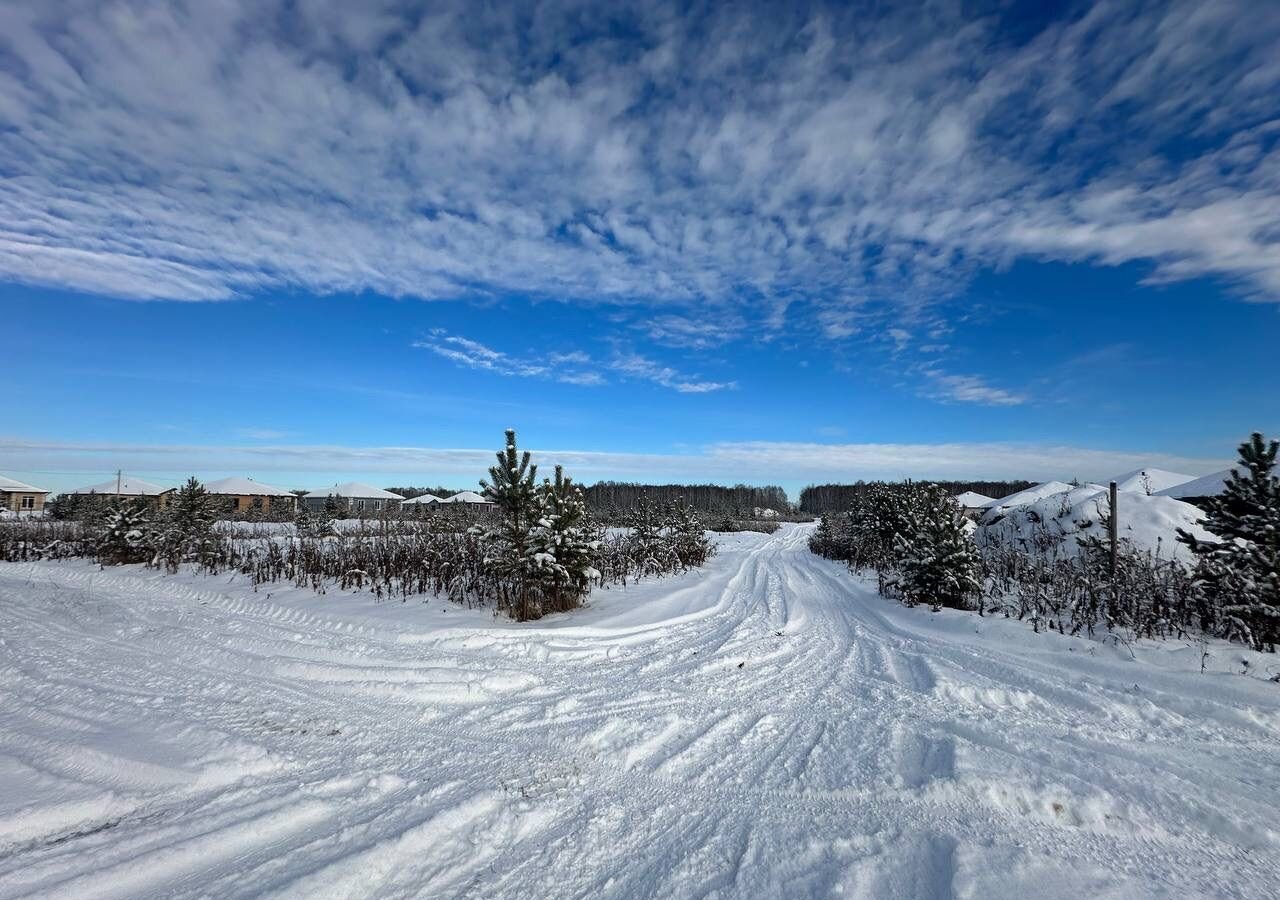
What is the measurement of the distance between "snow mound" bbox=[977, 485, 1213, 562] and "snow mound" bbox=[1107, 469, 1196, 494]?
2302mm

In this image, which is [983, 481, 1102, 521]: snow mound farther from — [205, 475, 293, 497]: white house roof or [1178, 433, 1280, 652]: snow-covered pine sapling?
[205, 475, 293, 497]: white house roof

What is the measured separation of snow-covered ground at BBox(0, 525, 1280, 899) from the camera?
2705 mm

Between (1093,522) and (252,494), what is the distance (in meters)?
67.6

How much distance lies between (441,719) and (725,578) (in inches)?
456

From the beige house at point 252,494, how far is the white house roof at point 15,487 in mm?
19274

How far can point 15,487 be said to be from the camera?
5741 cm

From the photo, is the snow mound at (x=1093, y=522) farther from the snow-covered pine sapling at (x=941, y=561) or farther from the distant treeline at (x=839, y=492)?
the distant treeline at (x=839, y=492)

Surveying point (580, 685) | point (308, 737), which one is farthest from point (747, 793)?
point (308, 737)

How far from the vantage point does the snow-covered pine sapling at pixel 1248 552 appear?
7340mm

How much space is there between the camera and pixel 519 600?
955 cm

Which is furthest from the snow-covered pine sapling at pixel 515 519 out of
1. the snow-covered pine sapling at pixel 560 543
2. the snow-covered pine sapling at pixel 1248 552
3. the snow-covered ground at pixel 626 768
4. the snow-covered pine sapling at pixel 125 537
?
the snow-covered pine sapling at pixel 125 537

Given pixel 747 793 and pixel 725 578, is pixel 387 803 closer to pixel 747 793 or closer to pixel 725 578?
pixel 747 793

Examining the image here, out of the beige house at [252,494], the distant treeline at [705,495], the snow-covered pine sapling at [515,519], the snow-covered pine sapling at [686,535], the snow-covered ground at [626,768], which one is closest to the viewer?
the snow-covered ground at [626,768]

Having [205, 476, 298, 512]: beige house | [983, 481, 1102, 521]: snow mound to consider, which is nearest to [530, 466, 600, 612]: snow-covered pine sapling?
[983, 481, 1102, 521]: snow mound
